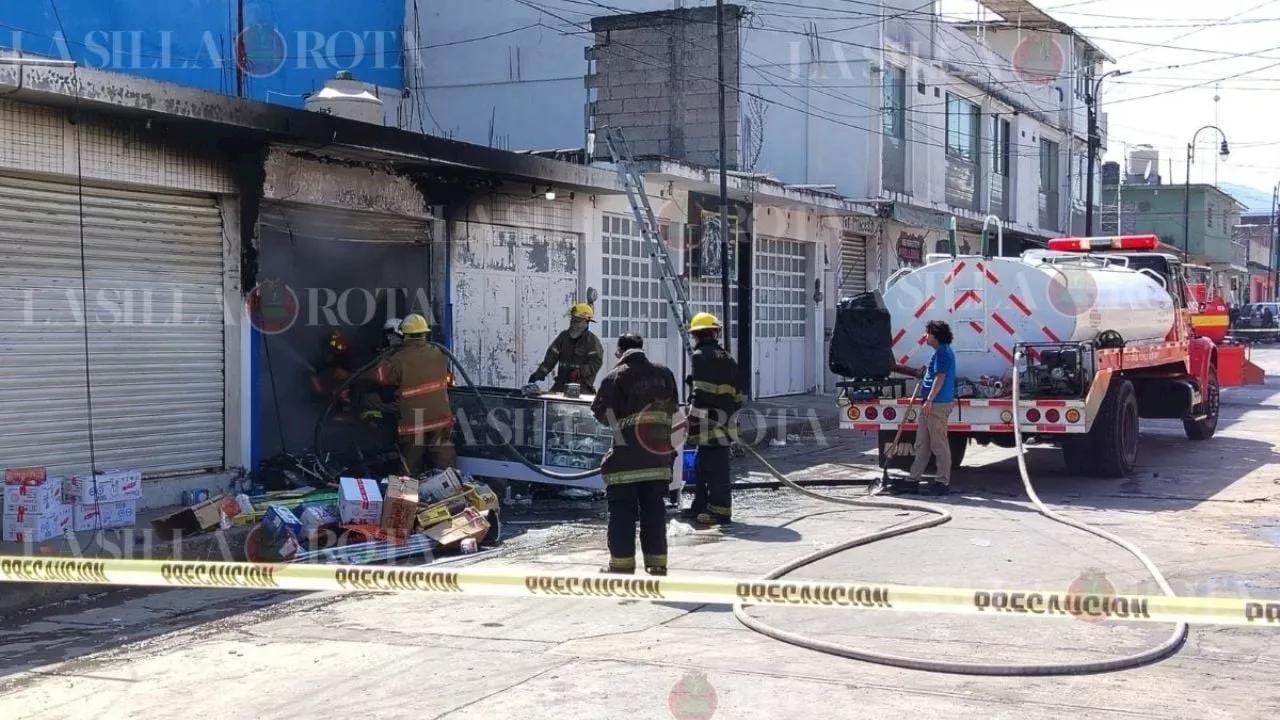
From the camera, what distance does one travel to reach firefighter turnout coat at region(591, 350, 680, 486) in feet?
26.3

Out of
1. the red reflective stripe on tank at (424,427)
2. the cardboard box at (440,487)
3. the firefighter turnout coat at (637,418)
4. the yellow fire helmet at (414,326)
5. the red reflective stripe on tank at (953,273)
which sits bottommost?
the cardboard box at (440,487)

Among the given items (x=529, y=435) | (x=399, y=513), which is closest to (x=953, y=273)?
(x=529, y=435)

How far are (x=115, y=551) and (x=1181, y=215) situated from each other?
192ft

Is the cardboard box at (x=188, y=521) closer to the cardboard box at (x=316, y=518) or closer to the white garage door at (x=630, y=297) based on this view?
the cardboard box at (x=316, y=518)

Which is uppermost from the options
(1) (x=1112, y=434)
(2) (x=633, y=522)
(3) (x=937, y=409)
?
(3) (x=937, y=409)

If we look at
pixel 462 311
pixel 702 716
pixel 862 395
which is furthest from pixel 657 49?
pixel 702 716

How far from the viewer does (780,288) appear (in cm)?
2245

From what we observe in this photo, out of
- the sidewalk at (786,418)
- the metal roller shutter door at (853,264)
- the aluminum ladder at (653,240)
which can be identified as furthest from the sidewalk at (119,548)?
the metal roller shutter door at (853,264)

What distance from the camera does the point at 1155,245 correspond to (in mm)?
17062

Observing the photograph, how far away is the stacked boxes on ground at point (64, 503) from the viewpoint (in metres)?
8.95

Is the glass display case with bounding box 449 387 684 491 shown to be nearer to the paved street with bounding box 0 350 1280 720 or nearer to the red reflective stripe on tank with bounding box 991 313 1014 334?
Result: the paved street with bounding box 0 350 1280 720

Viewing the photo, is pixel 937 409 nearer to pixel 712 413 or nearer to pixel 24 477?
pixel 712 413

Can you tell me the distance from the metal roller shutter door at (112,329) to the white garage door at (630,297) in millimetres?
6669

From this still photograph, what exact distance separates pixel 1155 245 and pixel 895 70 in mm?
9127
